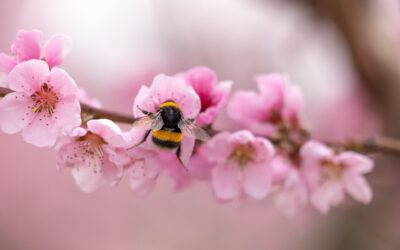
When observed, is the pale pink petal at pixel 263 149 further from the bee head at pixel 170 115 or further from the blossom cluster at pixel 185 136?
the bee head at pixel 170 115

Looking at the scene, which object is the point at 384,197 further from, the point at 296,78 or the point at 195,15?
the point at 195,15

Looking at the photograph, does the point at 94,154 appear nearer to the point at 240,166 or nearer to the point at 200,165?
the point at 200,165

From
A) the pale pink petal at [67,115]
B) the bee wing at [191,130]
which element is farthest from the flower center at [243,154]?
the pale pink petal at [67,115]

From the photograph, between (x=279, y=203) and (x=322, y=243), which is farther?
(x=322, y=243)

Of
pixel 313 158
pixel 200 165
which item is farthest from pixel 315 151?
pixel 200 165

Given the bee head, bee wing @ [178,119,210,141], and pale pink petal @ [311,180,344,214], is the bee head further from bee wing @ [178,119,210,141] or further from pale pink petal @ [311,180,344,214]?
pale pink petal @ [311,180,344,214]

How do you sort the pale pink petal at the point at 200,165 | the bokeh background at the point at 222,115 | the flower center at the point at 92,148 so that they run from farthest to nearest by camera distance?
the bokeh background at the point at 222,115 → the pale pink petal at the point at 200,165 → the flower center at the point at 92,148

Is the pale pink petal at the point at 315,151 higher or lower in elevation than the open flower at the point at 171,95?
lower

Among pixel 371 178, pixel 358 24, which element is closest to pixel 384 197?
pixel 371 178
